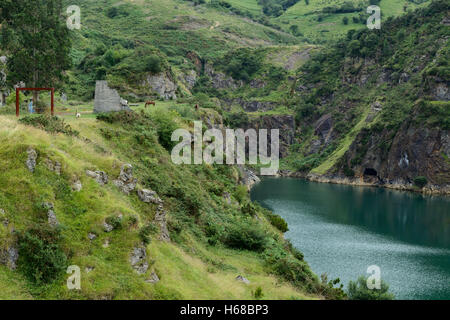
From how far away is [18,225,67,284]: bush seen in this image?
2548cm

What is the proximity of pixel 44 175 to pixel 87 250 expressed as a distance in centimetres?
536

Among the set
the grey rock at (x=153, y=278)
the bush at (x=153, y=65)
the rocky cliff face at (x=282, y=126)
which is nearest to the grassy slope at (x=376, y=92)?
the rocky cliff face at (x=282, y=126)

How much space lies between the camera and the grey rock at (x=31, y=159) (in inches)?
1155

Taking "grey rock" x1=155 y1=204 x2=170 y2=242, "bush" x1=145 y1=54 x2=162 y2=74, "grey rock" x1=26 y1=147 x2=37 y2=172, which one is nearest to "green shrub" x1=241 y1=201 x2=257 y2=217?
"grey rock" x1=155 y1=204 x2=170 y2=242

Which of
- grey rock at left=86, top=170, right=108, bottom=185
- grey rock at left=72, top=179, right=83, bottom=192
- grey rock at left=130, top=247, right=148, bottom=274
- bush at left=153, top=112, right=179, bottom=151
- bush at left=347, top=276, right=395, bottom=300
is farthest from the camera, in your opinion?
bush at left=153, top=112, right=179, bottom=151

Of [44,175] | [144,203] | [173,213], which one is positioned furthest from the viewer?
[173,213]

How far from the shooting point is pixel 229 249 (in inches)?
1677

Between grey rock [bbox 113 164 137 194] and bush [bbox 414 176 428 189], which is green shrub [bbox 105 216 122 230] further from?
bush [bbox 414 176 428 189]

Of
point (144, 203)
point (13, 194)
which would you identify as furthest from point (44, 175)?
point (144, 203)

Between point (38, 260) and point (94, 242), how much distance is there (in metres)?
3.34

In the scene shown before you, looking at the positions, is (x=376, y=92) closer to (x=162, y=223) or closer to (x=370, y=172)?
(x=370, y=172)

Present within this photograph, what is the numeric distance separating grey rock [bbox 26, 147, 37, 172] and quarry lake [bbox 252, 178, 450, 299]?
114 feet
